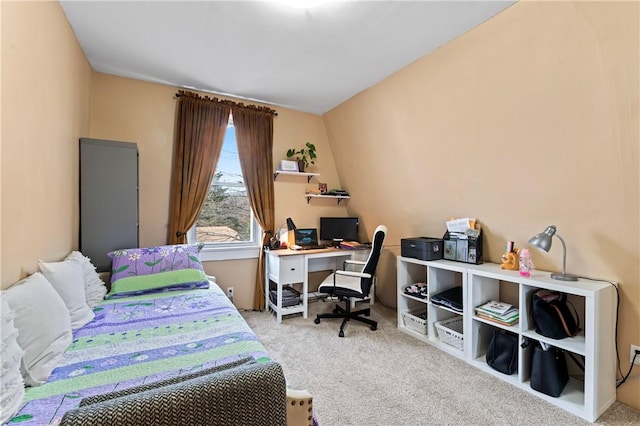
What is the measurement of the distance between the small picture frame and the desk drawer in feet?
3.71

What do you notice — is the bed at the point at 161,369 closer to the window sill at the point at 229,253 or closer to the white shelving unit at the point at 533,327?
the window sill at the point at 229,253

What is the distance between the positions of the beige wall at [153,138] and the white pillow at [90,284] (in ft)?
2.81

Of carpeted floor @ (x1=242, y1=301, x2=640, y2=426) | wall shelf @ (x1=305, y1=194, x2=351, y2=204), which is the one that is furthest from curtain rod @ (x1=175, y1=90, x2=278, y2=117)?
carpeted floor @ (x1=242, y1=301, x2=640, y2=426)

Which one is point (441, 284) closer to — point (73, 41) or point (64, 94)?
point (64, 94)

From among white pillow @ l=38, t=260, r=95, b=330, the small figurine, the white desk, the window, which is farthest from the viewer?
the window

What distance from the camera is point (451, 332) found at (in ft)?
8.51

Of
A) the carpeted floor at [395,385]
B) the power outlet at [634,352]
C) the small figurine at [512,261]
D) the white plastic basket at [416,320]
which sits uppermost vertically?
the small figurine at [512,261]

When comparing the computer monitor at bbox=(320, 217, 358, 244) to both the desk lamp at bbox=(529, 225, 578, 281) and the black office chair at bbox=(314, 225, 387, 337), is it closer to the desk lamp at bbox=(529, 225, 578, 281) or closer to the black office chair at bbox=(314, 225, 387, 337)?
the black office chair at bbox=(314, 225, 387, 337)

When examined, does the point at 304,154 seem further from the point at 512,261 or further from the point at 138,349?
the point at 138,349

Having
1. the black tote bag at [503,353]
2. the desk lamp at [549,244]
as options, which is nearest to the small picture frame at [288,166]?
the desk lamp at [549,244]

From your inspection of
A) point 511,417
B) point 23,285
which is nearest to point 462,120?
point 511,417

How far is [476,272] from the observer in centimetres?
241

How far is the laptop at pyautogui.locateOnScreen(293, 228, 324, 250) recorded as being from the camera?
3.81m

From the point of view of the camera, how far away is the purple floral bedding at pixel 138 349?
114 centimetres
